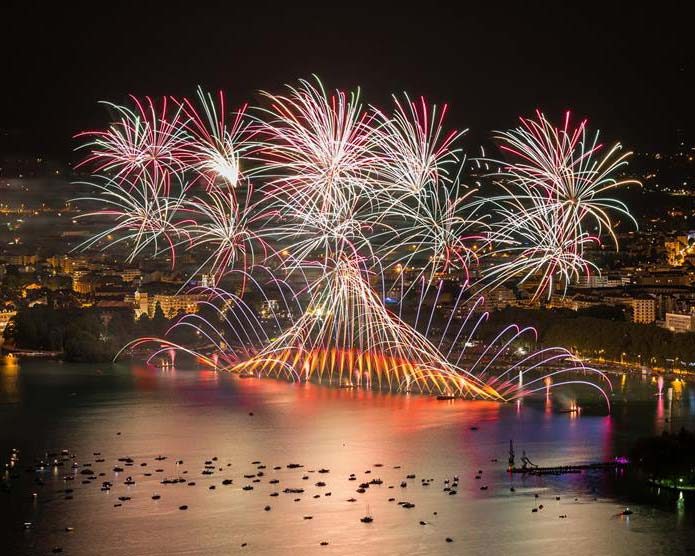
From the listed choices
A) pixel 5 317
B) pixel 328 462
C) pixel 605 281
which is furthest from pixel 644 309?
pixel 328 462

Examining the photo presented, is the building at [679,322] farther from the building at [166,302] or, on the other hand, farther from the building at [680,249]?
the building at [166,302]

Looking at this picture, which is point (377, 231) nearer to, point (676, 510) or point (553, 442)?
point (553, 442)

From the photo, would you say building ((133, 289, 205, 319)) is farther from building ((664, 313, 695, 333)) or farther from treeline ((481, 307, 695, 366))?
building ((664, 313, 695, 333))

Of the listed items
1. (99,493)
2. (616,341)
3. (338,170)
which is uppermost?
(338,170)

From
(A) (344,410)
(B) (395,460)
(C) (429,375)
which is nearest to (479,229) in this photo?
(C) (429,375)

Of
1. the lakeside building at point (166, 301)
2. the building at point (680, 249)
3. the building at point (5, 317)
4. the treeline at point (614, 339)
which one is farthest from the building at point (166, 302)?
the building at point (680, 249)
